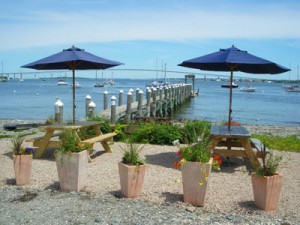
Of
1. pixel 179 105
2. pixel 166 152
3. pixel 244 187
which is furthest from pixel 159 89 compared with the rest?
pixel 244 187

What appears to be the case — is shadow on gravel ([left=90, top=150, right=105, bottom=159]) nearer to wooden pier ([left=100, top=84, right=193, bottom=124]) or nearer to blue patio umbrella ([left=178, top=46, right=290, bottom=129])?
blue patio umbrella ([left=178, top=46, right=290, bottom=129])

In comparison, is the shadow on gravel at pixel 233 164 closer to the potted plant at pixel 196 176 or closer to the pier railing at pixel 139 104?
the potted plant at pixel 196 176

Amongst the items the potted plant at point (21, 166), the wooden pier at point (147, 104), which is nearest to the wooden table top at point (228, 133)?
the potted plant at point (21, 166)

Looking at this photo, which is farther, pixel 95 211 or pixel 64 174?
pixel 64 174

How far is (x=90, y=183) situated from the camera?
6.60 meters

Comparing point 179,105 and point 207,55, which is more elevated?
point 207,55

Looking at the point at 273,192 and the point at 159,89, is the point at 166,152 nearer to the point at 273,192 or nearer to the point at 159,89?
the point at 273,192

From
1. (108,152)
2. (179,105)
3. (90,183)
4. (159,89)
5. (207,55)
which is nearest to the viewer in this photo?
(90,183)

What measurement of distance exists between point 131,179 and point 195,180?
0.88 meters

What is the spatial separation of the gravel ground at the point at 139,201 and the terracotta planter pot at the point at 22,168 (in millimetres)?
140

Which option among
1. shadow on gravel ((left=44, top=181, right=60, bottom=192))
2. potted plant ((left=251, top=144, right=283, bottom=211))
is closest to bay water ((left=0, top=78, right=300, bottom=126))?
shadow on gravel ((left=44, top=181, right=60, bottom=192))

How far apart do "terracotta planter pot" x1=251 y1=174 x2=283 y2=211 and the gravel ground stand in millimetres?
116

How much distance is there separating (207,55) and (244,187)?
306 centimetres

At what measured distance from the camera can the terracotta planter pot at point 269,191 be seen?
17.6 ft
